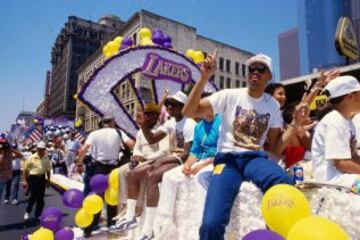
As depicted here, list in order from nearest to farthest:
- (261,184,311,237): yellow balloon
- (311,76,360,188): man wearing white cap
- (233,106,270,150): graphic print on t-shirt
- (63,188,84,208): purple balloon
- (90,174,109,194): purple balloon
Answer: (261,184,311,237): yellow balloon, (311,76,360,188): man wearing white cap, (233,106,270,150): graphic print on t-shirt, (90,174,109,194): purple balloon, (63,188,84,208): purple balloon

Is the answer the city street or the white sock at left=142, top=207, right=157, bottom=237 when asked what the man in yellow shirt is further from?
the white sock at left=142, top=207, right=157, bottom=237

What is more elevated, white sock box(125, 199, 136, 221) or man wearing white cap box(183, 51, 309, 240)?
man wearing white cap box(183, 51, 309, 240)

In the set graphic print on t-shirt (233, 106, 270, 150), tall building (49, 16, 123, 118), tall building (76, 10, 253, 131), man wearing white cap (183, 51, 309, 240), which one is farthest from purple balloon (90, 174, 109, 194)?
tall building (49, 16, 123, 118)

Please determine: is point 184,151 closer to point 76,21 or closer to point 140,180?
point 140,180

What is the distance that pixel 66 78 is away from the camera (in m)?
82.1

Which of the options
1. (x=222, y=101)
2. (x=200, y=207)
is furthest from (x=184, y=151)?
(x=222, y=101)

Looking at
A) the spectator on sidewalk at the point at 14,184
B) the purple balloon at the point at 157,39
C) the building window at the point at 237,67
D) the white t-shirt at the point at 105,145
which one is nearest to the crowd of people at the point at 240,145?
the white t-shirt at the point at 105,145

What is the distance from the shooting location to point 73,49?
273 ft

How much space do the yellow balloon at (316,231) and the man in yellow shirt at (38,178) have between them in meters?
7.39

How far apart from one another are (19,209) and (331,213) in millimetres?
8892

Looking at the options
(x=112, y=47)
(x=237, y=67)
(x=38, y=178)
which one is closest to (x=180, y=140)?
(x=38, y=178)

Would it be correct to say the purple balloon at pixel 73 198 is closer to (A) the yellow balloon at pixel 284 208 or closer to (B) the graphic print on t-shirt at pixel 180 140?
(B) the graphic print on t-shirt at pixel 180 140

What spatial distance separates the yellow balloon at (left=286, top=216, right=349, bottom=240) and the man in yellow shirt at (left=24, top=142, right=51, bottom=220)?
24.3 feet

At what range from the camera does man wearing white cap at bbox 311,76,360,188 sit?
82.7 inches
